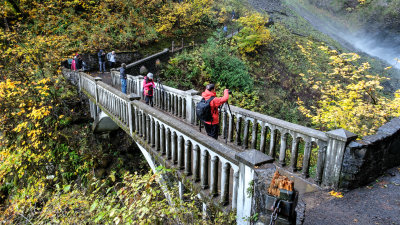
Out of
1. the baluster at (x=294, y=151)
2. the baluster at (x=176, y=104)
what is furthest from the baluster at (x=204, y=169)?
the baluster at (x=176, y=104)

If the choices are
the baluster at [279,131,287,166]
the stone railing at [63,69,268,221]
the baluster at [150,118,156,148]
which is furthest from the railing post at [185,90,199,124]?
the baluster at [279,131,287,166]

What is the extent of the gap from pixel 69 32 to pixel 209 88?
1725cm

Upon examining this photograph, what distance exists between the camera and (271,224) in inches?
91.1

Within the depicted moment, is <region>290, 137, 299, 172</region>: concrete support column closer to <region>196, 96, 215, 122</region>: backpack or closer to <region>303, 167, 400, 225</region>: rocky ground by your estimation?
<region>303, 167, 400, 225</region>: rocky ground

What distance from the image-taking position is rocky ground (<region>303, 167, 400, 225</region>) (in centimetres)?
344

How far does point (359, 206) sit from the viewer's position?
3756 mm

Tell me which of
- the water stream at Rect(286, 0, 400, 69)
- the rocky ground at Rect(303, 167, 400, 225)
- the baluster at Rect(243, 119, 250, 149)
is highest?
the water stream at Rect(286, 0, 400, 69)

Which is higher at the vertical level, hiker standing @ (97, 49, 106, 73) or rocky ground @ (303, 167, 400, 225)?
hiker standing @ (97, 49, 106, 73)

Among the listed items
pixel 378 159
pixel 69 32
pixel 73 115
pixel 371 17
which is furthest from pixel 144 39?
pixel 371 17

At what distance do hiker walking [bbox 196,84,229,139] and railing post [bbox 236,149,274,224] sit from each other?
6.89ft

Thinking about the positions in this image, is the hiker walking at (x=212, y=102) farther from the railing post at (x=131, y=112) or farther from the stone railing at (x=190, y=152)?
the railing post at (x=131, y=112)

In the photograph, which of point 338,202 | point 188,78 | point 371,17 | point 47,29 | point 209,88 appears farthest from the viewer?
point 371,17

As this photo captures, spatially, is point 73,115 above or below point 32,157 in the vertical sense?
above

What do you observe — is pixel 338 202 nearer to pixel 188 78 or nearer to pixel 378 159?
pixel 378 159
